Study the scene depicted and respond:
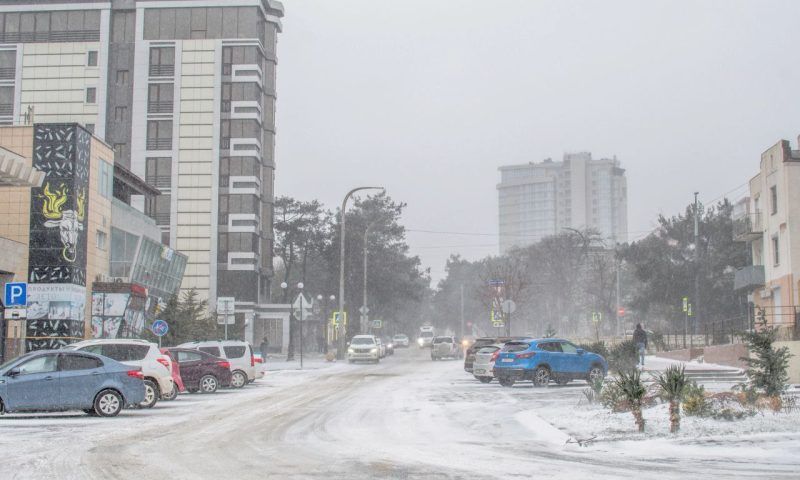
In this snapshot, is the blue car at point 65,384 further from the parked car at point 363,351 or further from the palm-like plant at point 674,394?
the parked car at point 363,351

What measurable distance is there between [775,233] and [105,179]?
3126 centimetres

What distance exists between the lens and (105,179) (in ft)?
134

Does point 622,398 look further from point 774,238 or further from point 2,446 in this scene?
point 774,238

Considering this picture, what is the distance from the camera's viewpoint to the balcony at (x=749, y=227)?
46.8 m

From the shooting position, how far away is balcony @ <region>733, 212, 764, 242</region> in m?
46.8

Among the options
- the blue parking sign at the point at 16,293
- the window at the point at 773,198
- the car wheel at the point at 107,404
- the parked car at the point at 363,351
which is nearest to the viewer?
the car wheel at the point at 107,404

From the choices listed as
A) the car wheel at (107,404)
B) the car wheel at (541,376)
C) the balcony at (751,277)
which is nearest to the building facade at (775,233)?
the balcony at (751,277)

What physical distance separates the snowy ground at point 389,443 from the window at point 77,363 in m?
1.06

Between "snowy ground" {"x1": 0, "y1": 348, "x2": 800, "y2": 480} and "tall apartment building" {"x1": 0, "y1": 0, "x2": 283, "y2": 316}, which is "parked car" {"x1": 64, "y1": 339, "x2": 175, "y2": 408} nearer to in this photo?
"snowy ground" {"x1": 0, "y1": 348, "x2": 800, "y2": 480}

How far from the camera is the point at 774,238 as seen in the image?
145 feet

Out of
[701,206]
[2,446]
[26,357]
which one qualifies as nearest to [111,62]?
[701,206]

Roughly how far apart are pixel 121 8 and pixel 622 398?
66871 millimetres

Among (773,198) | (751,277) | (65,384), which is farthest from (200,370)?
(751,277)

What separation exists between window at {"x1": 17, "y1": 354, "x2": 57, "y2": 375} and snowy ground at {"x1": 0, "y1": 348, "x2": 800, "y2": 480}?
98 centimetres
